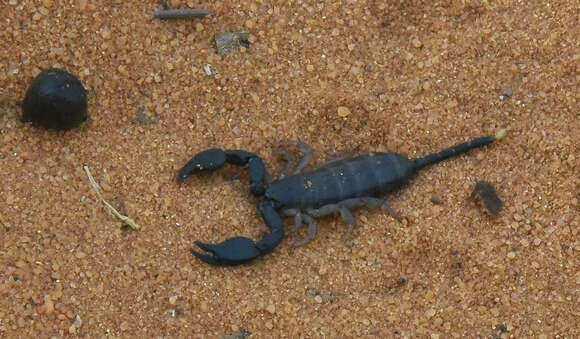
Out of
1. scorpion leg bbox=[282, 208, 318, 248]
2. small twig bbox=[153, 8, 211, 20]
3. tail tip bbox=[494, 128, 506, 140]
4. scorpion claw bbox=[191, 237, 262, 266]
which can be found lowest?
scorpion leg bbox=[282, 208, 318, 248]

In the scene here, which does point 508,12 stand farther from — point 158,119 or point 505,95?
point 158,119

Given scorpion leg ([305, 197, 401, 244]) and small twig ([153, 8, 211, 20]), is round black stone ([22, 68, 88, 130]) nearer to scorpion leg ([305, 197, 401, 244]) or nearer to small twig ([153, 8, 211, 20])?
small twig ([153, 8, 211, 20])

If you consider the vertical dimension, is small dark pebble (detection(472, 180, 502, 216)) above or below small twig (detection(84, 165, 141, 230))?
above

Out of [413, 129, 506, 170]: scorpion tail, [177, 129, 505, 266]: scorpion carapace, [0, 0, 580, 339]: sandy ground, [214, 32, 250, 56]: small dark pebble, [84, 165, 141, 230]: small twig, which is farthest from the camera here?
[214, 32, 250, 56]: small dark pebble

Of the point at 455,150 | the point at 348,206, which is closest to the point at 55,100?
the point at 348,206

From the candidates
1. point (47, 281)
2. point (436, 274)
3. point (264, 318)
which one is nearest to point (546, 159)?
point (436, 274)

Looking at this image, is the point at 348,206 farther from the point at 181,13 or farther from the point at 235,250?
the point at 181,13

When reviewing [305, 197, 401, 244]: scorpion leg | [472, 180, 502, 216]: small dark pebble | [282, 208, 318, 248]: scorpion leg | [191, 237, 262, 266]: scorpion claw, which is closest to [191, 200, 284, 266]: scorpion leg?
[191, 237, 262, 266]: scorpion claw
